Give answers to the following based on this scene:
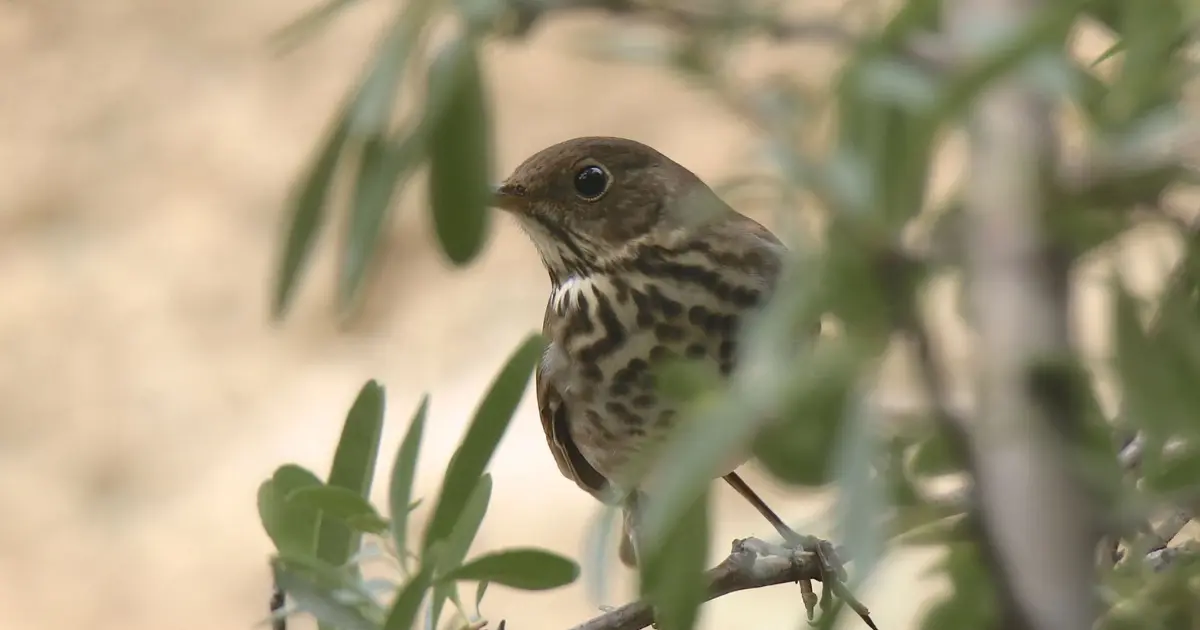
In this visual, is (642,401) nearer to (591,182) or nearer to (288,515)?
(591,182)

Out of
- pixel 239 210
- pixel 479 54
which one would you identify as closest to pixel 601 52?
pixel 479 54

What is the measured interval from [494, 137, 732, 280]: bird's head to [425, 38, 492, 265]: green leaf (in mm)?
787

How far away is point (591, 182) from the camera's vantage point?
1.22 metres

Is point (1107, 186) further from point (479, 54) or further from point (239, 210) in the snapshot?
point (239, 210)

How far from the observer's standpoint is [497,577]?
1.94 ft

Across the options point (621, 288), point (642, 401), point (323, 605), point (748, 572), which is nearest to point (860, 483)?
point (323, 605)

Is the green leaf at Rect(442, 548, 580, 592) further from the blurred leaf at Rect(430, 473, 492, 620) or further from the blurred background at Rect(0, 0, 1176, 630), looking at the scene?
the blurred background at Rect(0, 0, 1176, 630)

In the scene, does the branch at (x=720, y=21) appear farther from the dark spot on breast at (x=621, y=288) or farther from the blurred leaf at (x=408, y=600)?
the dark spot on breast at (x=621, y=288)

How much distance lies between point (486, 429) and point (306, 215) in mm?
222

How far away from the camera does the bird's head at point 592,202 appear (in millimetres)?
1188

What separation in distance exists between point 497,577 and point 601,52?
31cm

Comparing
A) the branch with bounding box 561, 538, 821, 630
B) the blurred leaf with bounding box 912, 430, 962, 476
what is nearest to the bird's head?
the branch with bounding box 561, 538, 821, 630

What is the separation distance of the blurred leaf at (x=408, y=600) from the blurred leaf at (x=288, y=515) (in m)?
0.17

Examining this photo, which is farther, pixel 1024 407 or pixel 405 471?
pixel 405 471
